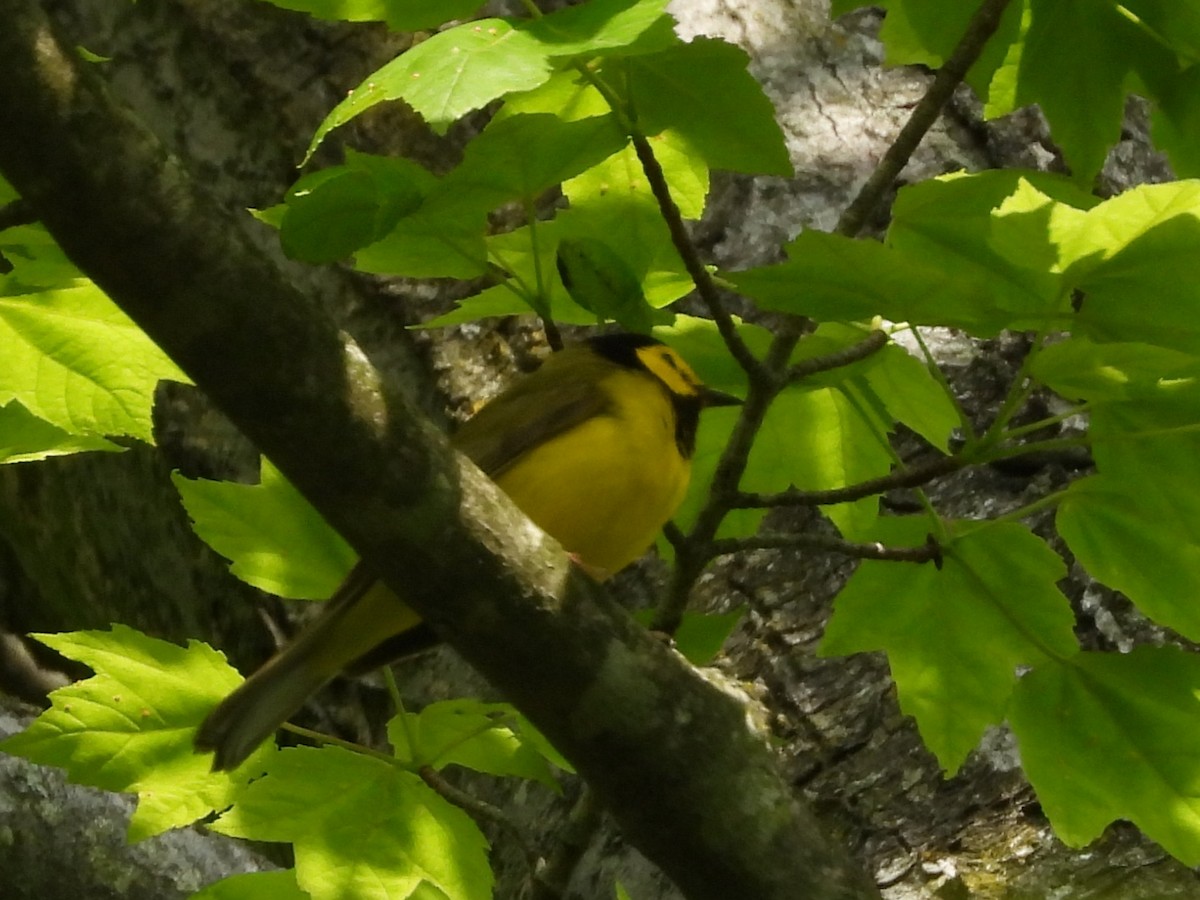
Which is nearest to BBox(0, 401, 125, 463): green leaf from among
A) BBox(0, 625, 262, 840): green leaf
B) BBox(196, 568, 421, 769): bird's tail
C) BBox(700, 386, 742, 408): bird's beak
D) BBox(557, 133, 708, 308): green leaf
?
BBox(0, 625, 262, 840): green leaf

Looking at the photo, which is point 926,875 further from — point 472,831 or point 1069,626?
point 472,831

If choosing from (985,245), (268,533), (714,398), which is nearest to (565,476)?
(714,398)

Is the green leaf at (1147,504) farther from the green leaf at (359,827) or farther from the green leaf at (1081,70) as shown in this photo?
the green leaf at (359,827)

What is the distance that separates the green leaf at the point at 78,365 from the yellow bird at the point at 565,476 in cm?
39

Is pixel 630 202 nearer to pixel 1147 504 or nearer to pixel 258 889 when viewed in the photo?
pixel 1147 504

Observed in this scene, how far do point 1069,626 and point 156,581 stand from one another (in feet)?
6.28

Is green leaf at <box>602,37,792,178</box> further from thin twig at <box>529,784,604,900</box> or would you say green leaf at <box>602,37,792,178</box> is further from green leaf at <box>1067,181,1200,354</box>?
thin twig at <box>529,784,604,900</box>

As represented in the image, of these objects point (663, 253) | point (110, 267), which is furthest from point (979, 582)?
point (110, 267)

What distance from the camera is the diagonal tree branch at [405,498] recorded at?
0.93 m

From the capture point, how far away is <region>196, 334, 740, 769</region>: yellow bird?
5.52 feet

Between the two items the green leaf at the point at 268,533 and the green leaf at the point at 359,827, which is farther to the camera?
the green leaf at the point at 268,533

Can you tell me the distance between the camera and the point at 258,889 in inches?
52.2

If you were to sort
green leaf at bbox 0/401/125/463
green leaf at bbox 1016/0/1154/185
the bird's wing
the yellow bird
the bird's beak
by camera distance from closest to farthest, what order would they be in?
green leaf at bbox 1016/0/1154/185 → green leaf at bbox 0/401/125/463 → the yellow bird → the bird's wing → the bird's beak

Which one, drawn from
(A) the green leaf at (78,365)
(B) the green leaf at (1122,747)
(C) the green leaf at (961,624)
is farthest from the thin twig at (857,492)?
(A) the green leaf at (78,365)
